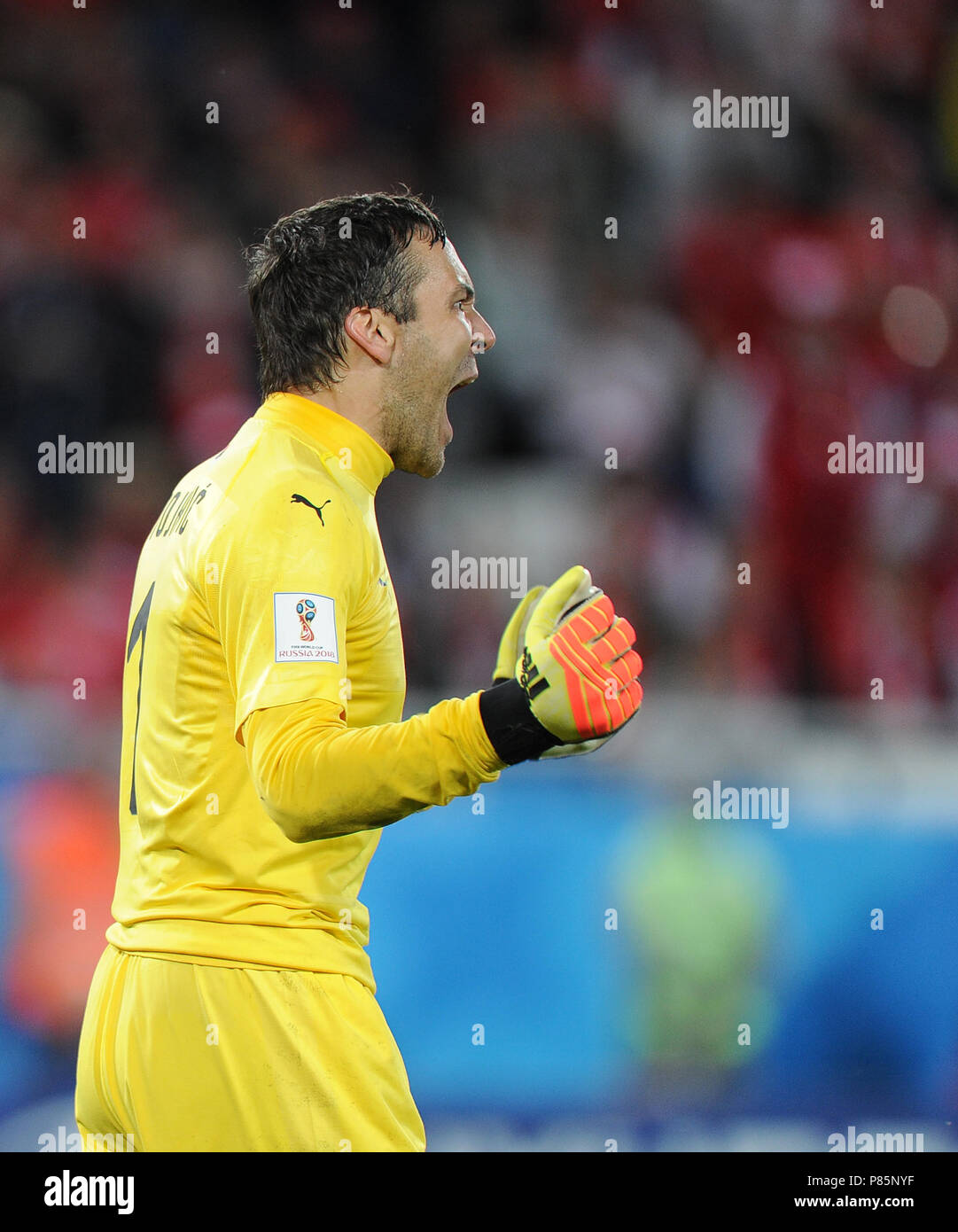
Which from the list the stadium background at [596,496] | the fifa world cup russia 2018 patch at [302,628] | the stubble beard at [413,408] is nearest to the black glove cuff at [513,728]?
the fifa world cup russia 2018 patch at [302,628]

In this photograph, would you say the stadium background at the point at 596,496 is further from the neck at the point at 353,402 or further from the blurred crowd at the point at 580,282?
the neck at the point at 353,402

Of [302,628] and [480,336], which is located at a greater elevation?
[480,336]

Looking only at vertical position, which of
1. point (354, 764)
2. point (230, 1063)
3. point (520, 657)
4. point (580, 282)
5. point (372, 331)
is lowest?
point (230, 1063)

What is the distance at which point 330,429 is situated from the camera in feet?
6.98

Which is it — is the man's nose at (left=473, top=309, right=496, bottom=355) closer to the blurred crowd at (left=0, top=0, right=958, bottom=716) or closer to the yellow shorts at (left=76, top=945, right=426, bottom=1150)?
the yellow shorts at (left=76, top=945, right=426, bottom=1150)

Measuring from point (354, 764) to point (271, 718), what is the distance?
12 cm

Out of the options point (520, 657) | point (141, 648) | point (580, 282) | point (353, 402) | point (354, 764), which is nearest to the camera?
point (354, 764)

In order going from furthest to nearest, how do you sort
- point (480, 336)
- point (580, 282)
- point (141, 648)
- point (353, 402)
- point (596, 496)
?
point (580, 282) → point (596, 496) → point (480, 336) → point (353, 402) → point (141, 648)

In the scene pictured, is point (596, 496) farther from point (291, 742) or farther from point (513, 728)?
point (291, 742)

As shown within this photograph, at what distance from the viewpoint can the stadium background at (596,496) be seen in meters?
3.71

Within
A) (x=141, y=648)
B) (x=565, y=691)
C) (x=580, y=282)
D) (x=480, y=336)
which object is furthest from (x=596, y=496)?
(x=565, y=691)

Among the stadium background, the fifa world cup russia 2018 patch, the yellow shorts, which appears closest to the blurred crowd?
the stadium background

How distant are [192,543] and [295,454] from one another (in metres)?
0.19

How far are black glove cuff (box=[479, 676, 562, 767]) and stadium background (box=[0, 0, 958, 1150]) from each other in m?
2.01
